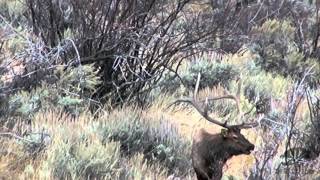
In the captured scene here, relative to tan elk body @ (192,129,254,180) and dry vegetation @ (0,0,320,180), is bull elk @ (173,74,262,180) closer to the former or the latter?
tan elk body @ (192,129,254,180)

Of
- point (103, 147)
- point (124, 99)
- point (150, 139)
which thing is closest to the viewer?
point (103, 147)

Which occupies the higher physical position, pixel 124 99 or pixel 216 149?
pixel 216 149

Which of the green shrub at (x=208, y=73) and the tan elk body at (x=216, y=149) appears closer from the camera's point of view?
the tan elk body at (x=216, y=149)

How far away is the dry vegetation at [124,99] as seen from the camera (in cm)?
465

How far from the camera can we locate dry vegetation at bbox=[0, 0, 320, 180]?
183 inches

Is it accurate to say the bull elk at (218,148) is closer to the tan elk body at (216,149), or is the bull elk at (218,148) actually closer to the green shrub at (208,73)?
the tan elk body at (216,149)

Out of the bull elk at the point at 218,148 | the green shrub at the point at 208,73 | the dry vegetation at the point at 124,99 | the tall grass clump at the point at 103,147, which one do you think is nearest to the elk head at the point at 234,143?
the bull elk at the point at 218,148

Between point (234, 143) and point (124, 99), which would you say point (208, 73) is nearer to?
point (124, 99)

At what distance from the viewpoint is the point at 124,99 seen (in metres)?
6.90

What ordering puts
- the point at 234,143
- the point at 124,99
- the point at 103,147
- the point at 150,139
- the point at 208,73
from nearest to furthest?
the point at 234,143
the point at 103,147
the point at 150,139
the point at 124,99
the point at 208,73

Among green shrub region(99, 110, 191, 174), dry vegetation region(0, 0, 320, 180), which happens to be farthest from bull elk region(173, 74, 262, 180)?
green shrub region(99, 110, 191, 174)

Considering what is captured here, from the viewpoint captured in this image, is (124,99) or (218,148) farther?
(124,99)


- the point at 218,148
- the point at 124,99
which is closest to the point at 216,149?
the point at 218,148

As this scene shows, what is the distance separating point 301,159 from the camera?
4754 mm
